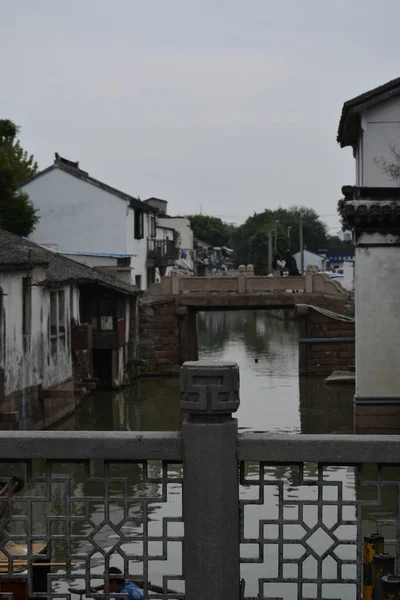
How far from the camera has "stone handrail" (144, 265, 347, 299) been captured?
36656 mm

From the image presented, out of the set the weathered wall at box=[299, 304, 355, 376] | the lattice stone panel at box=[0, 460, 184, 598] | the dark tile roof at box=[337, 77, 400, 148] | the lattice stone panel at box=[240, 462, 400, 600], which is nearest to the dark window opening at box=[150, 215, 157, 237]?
the weathered wall at box=[299, 304, 355, 376]

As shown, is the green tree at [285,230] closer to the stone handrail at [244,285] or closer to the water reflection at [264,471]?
the water reflection at [264,471]

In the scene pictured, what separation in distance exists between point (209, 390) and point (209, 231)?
111275 mm

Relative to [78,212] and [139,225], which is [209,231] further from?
[78,212]

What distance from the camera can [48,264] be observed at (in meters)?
23.5

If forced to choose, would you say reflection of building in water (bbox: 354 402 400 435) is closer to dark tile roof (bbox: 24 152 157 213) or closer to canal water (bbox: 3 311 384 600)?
canal water (bbox: 3 311 384 600)

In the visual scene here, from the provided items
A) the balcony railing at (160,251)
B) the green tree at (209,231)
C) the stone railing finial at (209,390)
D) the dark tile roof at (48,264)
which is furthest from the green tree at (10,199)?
the green tree at (209,231)

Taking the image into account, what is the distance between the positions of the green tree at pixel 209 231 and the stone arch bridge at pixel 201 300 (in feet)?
252

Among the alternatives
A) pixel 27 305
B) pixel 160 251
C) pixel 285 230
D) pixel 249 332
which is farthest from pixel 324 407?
pixel 285 230

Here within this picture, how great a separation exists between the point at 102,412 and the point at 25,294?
6.02 meters

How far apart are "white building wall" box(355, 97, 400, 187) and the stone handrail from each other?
17760mm

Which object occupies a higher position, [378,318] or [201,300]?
[201,300]

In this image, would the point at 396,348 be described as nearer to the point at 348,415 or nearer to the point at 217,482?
the point at 348,415

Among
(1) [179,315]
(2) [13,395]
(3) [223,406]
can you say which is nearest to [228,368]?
(3) [223,406]
